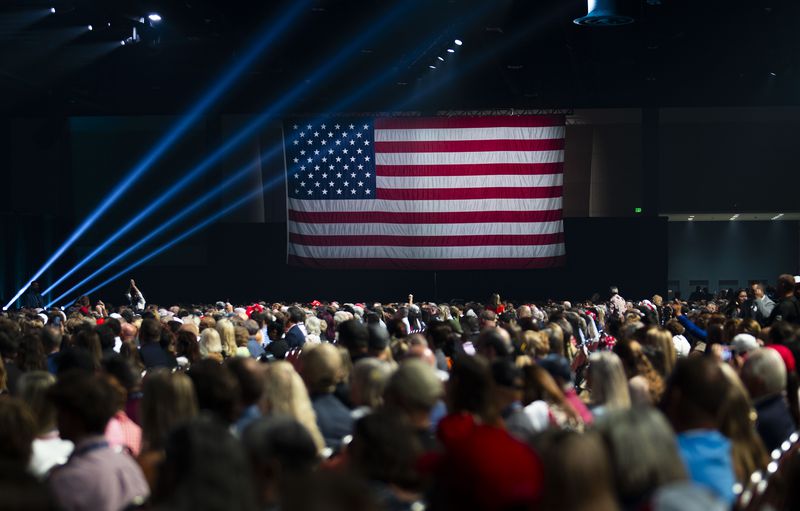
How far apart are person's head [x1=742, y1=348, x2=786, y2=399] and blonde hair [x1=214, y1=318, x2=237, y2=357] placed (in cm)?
448

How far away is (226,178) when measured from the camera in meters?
28.4

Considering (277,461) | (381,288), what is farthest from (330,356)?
(381,288)

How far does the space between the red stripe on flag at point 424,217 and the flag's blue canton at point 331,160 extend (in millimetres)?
377

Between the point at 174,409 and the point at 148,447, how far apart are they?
0.17 m

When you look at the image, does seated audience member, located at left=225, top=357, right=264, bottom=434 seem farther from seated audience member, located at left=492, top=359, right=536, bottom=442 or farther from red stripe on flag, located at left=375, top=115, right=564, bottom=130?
red stripe on flag, located at left=375, top=115, right=564, bottom=130

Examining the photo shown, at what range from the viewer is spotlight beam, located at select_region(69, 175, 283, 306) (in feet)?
89.4

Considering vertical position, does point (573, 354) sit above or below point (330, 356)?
below

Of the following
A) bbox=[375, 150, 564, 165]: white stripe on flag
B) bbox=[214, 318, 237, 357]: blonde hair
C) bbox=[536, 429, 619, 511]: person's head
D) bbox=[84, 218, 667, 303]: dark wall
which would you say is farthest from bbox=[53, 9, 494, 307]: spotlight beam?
bbox=[536, 429, 619, 511]: person's head

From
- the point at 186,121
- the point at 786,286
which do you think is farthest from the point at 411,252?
the point at 786,286

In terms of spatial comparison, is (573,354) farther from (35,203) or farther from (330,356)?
(35,203)

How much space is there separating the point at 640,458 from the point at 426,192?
69.0 feet

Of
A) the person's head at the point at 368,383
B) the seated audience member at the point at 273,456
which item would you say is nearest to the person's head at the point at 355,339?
the person's head at the point at 368,383

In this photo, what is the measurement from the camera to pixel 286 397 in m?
4.88

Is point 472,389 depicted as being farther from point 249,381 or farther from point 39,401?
point 39,401
